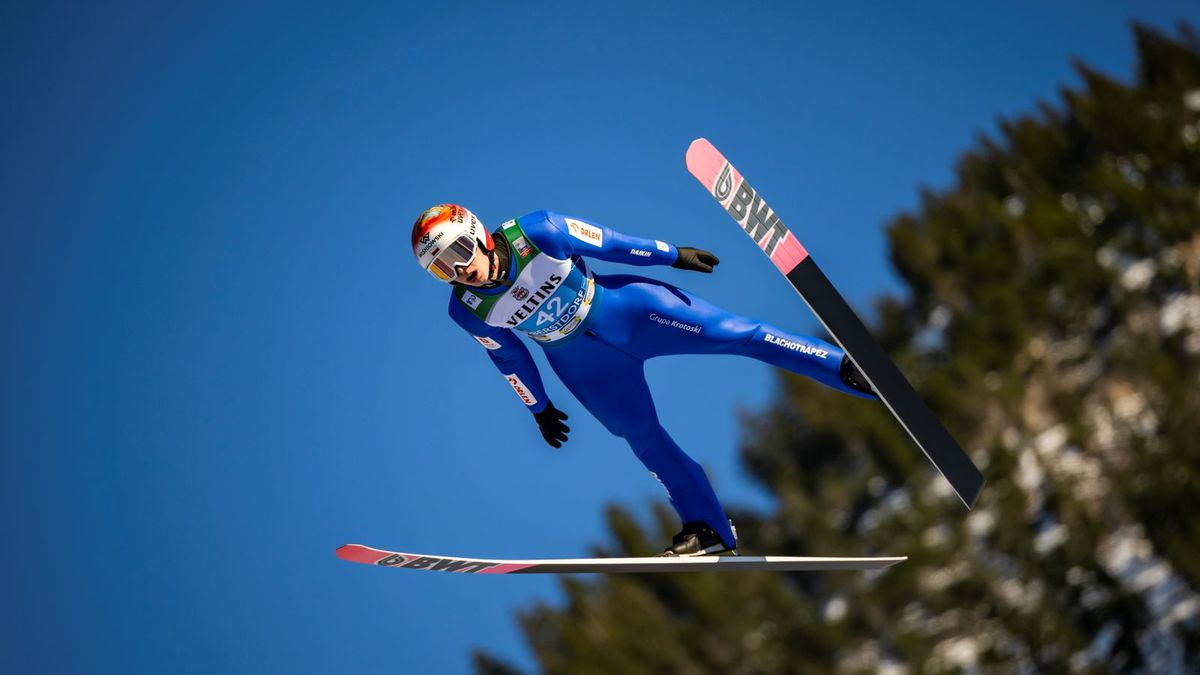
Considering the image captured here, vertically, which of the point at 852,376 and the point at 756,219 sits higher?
the point at 756,219

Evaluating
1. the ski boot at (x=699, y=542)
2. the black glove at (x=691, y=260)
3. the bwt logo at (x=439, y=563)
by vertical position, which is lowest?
the ski boot at (x=699, y=542)

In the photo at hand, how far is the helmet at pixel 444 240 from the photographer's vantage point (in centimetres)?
612

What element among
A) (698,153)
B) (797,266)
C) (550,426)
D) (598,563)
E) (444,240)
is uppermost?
(444,240)

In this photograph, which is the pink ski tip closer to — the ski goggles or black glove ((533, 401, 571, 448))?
the ski goggles

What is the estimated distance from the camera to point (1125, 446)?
1716 centimetres

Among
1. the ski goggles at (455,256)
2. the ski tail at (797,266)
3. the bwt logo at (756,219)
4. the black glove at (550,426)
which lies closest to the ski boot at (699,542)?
the black glove at (550,426)

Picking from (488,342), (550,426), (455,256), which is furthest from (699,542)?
(455,256)

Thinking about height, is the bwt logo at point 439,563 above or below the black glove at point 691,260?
below

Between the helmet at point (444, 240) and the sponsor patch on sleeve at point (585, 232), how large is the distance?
18.2 inches

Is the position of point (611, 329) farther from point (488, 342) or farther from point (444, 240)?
point (444, 240)

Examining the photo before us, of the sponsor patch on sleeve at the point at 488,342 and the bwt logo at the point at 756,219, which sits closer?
the bwt logo at the point at 756,219

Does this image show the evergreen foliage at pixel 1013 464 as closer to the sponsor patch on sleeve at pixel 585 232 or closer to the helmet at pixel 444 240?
the sponsor patch on sleeve at pixel 585 232

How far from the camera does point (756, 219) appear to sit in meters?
6.38

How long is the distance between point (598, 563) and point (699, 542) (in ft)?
1.84
